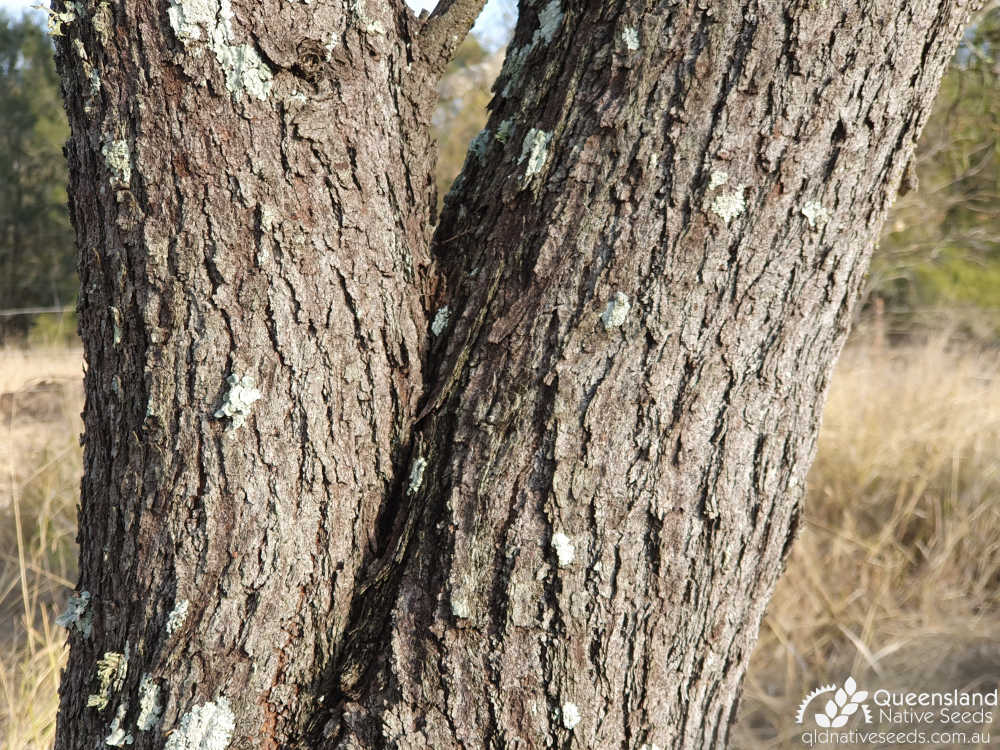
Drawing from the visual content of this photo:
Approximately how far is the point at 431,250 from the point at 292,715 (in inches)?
26.2

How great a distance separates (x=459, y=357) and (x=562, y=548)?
29 cm

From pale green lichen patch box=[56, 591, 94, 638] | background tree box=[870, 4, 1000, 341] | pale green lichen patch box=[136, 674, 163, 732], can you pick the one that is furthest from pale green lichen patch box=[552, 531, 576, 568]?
background tree box=[870, 4, 1000, 341]

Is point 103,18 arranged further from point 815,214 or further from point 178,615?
point 815,214

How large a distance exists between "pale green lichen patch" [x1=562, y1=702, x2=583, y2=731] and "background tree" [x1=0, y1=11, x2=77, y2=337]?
36.9ft

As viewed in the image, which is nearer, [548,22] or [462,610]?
[462,610]

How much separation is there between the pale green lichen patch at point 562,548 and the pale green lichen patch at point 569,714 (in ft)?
0.61

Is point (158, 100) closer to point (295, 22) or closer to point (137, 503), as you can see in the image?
point (295, 22)

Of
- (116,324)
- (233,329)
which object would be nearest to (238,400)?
(233,329)

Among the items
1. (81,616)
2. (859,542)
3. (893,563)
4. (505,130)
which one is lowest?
(893,563)

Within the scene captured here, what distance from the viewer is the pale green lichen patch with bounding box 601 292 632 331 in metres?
0.99

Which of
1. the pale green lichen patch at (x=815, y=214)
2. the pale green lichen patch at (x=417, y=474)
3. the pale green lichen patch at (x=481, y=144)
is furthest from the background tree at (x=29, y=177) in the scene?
the pale green lichen patch at (x=815, y=214)

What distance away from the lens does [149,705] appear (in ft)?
3.34

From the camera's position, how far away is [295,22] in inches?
38.7

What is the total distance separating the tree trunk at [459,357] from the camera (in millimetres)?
973
